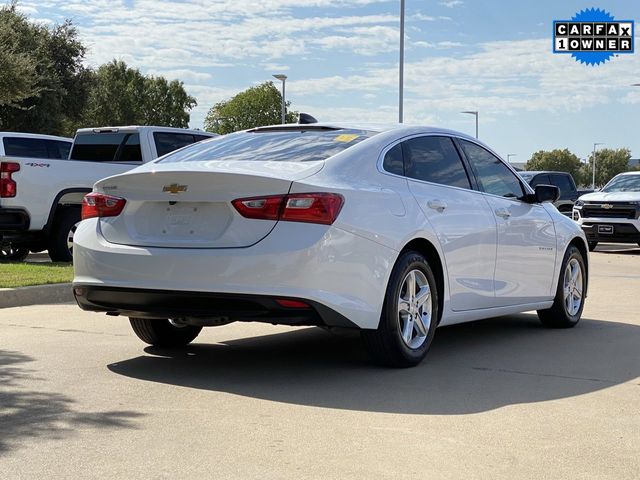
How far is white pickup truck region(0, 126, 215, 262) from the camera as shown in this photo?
42.9 feet

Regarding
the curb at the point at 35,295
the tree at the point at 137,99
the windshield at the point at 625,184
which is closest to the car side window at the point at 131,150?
the curb at the point at 35,295

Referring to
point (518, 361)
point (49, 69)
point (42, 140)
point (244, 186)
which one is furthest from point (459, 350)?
point (49, 69)

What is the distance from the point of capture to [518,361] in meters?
6.89

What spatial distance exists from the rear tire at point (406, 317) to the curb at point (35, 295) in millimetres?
4844

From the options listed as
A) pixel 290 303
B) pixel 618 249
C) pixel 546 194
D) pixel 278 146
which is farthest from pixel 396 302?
pixel 618 249

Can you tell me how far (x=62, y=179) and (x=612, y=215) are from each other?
1261cm

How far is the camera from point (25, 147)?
15438 millimetres

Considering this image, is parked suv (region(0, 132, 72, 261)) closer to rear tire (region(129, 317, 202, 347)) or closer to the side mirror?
rear tire (region(129, 317, 202, 347))

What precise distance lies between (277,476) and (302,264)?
1840 millimetres

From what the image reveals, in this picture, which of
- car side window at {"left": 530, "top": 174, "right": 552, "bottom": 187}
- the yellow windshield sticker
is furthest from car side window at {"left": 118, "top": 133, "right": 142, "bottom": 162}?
car side window at {"left": 530, "top": 174, "right": 552, "bottom": 187}

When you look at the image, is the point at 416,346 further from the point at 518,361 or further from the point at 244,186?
the point at 244,186

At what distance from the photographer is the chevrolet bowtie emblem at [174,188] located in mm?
5930

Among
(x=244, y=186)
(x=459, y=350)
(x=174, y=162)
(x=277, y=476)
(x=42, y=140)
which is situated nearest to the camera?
(x=277, y=476)

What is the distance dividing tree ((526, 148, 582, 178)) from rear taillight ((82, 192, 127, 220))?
408 feet
